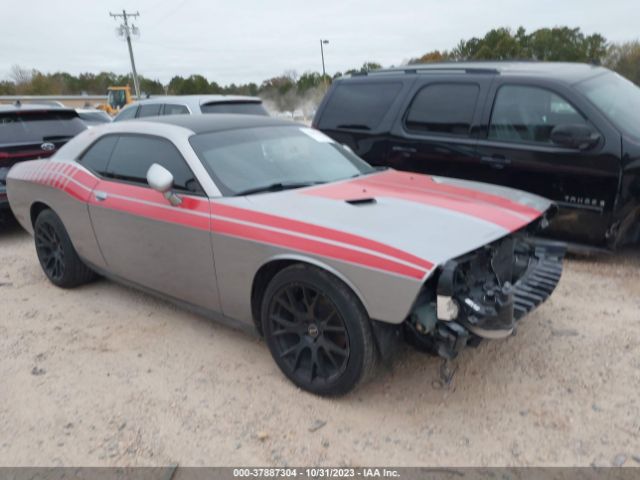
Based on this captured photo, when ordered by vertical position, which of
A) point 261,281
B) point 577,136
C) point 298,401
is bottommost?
point 298,401

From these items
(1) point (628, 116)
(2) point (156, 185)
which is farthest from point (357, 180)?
(1) point (628, 116)

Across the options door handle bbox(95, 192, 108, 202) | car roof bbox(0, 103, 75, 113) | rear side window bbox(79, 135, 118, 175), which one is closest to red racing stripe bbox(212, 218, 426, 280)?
door handle bbox(95, 192, 108, 202)

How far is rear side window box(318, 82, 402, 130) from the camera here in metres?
5.56

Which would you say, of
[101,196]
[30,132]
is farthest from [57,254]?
[30,132]

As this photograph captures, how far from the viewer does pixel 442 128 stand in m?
5.16

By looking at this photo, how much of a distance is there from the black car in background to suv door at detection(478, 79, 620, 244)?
17.9 ft

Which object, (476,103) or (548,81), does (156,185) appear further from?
(548,81)

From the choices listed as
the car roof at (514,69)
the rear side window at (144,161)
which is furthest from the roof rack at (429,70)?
the rear side window at (144,161)

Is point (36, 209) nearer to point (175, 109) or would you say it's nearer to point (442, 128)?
point (442, 128)

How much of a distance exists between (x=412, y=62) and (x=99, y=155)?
7.05 metres

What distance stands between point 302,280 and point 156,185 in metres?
1.15

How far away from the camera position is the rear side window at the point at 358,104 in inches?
219

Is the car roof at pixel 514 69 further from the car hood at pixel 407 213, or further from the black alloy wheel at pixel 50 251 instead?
the black alloy wheel at pixel 50 251

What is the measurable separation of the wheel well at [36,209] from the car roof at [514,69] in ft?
11.9
